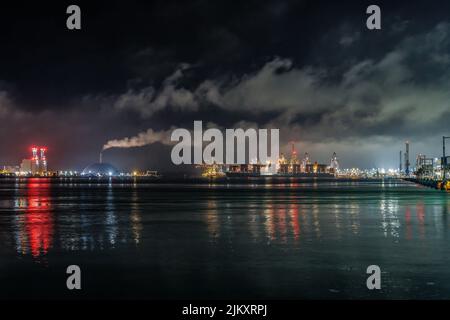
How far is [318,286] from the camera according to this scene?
1444 cm

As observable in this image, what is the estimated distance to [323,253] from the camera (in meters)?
20.0

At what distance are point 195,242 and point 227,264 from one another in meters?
5.62

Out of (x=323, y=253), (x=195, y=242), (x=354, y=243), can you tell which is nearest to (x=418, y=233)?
(x=354, y=243)

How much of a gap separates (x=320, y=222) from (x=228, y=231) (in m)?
6.92

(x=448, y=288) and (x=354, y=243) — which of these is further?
(x=354, y=243)

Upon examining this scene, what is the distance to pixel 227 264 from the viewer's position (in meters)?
17.7

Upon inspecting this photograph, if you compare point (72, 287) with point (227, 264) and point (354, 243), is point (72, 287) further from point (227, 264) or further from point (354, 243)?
point (354, 243)

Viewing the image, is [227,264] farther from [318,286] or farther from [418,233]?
[418,233]

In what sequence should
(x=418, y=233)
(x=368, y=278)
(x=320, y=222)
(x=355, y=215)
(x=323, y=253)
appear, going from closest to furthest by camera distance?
(x=368, y=278) < (x=323, y=253) < (x=418, y=233) < (x=320, y=222) < (x=355, y=215)
